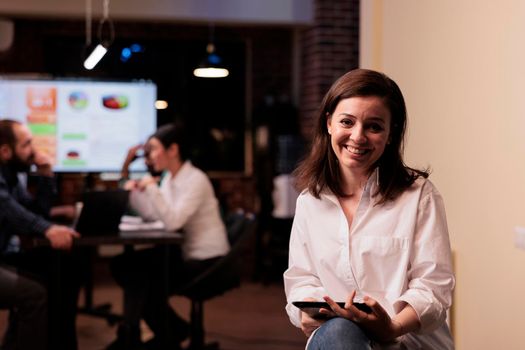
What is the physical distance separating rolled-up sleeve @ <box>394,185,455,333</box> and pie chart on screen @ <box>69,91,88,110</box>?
Answer: 514cm

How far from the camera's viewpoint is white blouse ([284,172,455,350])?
2260 mm

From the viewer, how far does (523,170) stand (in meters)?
2.73

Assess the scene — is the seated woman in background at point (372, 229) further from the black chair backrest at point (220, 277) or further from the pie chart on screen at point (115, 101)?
the pie chart on screen at point (115, 101)

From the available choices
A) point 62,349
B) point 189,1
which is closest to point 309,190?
point 62,349

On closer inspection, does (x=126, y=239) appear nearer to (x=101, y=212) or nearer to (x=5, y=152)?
(x=101, y=212)

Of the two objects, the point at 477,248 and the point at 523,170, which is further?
the point at 477,248

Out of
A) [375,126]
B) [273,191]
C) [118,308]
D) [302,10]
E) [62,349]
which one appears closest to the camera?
[375,126]

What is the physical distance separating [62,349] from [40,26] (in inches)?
181

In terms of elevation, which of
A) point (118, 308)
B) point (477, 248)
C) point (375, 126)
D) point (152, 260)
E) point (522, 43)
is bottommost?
point (118, 308)

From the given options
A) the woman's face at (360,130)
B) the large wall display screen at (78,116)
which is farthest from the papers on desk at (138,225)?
the woman's face at (360,130)

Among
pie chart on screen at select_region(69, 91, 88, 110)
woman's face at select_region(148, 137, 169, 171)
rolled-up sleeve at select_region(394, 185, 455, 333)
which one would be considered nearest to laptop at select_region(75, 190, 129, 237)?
woman's face at select_region(148, 137, 169, 171)

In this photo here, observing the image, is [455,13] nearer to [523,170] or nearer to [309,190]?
[523,170]

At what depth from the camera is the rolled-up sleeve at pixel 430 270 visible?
87.2 inches

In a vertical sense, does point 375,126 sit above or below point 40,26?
below
